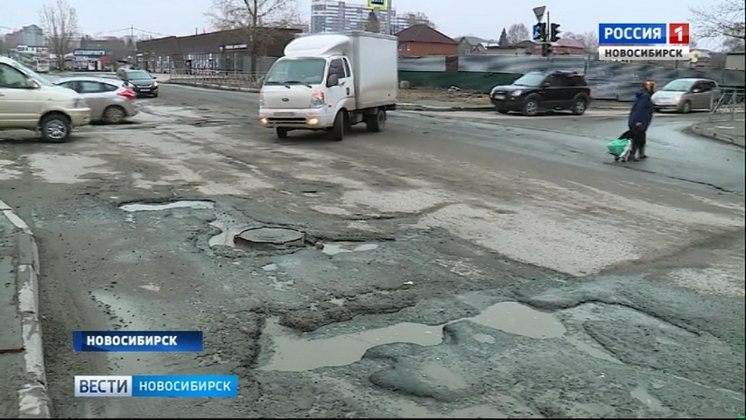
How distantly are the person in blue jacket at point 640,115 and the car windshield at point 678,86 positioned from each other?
53.1 ft

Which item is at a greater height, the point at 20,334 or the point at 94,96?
the point at 94,96

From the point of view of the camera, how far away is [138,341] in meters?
4.45

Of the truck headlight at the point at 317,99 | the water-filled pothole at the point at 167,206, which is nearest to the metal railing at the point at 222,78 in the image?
the truck headlight at the point at 317,99

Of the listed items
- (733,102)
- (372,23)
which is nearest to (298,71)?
(372,23)

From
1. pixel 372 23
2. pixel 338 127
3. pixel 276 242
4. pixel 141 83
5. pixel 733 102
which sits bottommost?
pixel 276 242

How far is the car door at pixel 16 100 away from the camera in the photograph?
15352mm

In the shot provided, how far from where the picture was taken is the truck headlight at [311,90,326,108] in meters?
16.0

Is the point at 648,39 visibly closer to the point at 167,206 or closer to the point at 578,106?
the point at 167,206

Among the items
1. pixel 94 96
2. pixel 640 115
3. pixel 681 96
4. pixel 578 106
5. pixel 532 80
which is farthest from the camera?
pixel 681 96

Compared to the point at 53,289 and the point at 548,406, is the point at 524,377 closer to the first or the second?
the point at 548,406

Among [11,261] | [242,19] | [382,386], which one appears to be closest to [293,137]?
[11,261]

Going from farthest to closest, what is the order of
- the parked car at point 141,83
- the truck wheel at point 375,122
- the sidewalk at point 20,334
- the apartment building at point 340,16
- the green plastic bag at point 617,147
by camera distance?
the parked car at point 141,83
the truck wheel at point 375,122
the apartment building at point 340,16
the green plastic bag at point 617,147
the sidewalk at point 20,334
